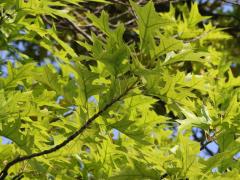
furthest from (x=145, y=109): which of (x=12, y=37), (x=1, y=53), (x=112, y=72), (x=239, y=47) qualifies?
(x=239, y=47)

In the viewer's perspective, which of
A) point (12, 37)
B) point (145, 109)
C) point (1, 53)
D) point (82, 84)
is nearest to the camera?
point (82, 84)

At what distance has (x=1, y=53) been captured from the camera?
9.63 feet

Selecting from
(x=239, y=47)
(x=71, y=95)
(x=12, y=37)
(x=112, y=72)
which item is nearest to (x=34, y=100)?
(x=71, y=95)

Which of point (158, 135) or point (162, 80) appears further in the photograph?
point (158, 135)

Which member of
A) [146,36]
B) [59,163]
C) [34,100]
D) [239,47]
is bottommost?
[239,47]

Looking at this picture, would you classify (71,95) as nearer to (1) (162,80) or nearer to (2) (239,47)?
(1) (162,80)

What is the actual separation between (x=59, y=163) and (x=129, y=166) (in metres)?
0.32

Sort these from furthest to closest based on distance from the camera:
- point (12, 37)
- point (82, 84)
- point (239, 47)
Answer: point (239, 47)
point (12, 37)
point (82, 84)

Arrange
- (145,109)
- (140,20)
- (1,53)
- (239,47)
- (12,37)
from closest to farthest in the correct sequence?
(140,20), (145,109), (12,37), (1,53), (239,47)

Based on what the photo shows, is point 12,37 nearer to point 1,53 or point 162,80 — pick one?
point 1,53

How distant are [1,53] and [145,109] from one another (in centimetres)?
114

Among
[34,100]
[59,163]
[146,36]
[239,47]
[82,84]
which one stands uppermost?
[146,36]

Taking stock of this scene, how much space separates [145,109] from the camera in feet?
7.13

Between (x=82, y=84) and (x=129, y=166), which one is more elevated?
(x=82, y=84)
